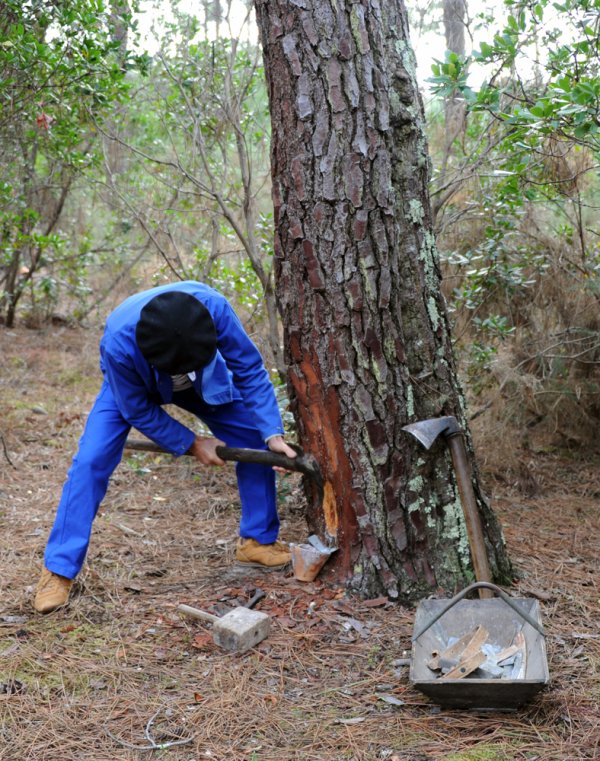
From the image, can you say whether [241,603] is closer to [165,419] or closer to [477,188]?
[165,419]

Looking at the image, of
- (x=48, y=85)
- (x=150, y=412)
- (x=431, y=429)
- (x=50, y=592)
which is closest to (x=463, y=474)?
(x=431, y=429)

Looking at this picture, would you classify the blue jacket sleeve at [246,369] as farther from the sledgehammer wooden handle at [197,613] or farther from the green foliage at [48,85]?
the green foliage at [48,85]

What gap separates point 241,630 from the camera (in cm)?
310

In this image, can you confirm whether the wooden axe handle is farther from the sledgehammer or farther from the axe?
the sledgehammer

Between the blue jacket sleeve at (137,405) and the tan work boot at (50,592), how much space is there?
76 centimetres

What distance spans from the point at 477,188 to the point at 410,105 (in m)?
1.95

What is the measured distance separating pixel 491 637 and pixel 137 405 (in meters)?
1.82

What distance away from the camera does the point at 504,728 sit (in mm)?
2561

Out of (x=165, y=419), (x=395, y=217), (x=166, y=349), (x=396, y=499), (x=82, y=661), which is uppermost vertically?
(x=395, y=217)

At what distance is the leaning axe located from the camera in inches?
125

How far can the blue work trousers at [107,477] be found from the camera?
352 cm

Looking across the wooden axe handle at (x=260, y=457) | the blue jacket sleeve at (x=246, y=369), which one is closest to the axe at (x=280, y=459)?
the wooden axe handle at (x=260, y=457)

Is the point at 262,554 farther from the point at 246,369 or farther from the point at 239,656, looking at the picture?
the point at 246,369

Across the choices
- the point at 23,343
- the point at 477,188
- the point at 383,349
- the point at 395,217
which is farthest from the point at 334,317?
the point at 23,343
